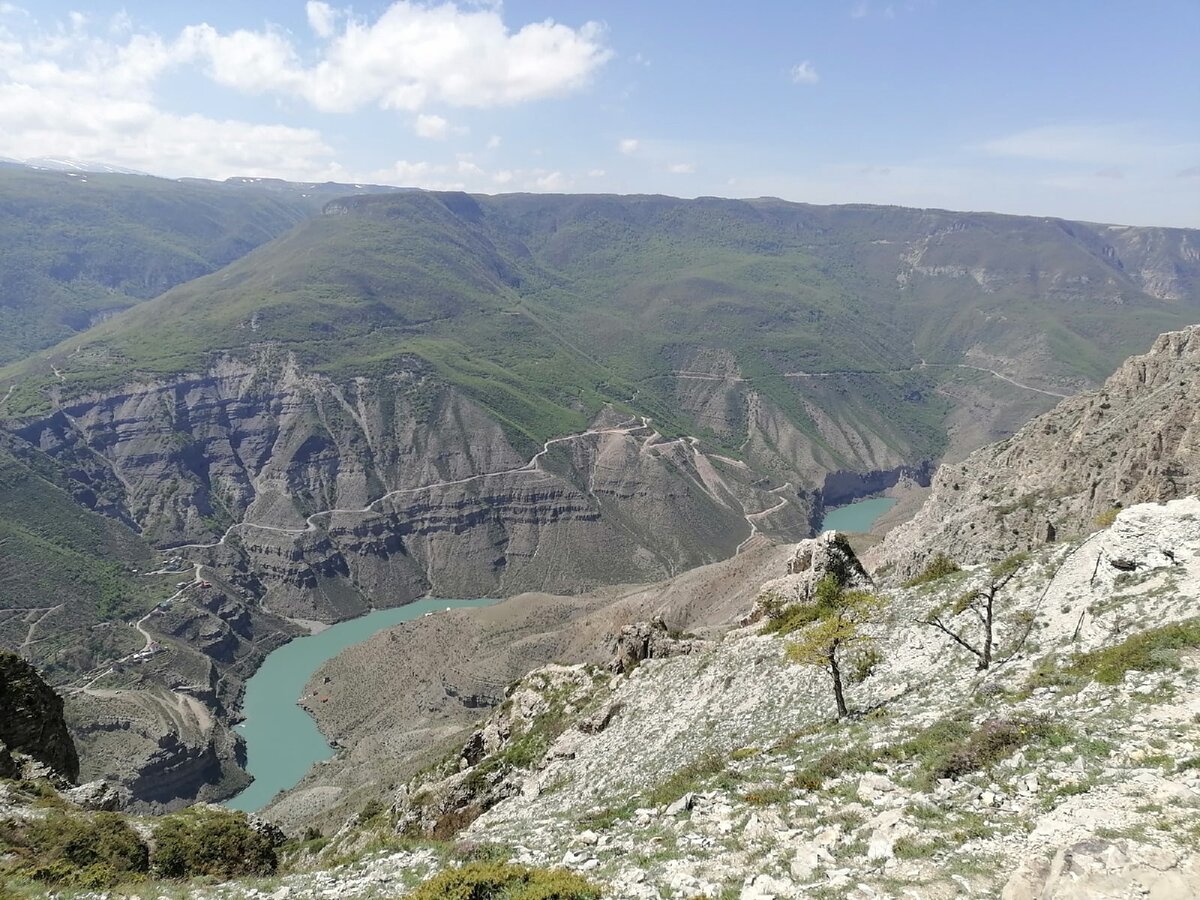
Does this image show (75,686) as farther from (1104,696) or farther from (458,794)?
(1104,696)

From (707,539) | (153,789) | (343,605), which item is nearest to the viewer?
(153,789)

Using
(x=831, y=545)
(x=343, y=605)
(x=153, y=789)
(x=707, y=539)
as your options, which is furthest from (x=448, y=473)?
(x=831, y=545)

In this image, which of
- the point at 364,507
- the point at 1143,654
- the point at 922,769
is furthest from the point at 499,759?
the point at 364,507

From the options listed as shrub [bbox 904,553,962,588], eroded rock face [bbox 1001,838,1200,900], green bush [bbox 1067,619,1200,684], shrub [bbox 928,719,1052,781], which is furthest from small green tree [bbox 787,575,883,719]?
eroded rock face [bbox 1001,838,1200,900]

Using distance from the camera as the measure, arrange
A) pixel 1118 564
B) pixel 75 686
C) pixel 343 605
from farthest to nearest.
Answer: pixel 343 605 → pixel 75 686 → pixel 1118 564

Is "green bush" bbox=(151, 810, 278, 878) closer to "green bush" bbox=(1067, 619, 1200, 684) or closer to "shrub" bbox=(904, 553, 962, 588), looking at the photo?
"green bush" bbox=(1067, 619, 1200, 684)

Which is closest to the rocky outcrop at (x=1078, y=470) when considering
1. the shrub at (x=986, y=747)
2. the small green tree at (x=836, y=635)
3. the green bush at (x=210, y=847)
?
the small green tree at (x=836, y=635)

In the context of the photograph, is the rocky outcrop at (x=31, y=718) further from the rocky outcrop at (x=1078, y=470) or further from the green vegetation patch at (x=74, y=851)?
the rocky outcrop at (x=1078, y=470)
